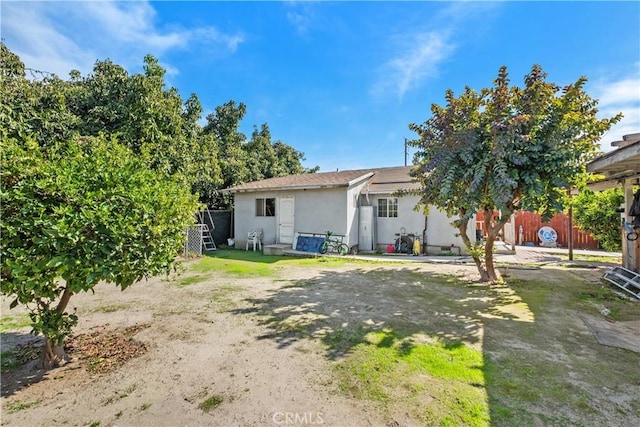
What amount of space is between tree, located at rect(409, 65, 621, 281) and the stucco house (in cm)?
556

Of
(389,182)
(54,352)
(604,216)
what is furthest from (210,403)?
(604,216)

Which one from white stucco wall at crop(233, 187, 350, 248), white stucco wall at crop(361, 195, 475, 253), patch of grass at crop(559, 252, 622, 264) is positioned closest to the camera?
patch of grass at crop(559, 252, 622, 264)

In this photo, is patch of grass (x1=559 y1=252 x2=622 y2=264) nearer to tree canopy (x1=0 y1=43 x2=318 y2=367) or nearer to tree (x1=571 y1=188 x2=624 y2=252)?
tree (x1=571 y1=188 x2=624 y2=252)

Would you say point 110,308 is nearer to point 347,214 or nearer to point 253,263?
point 253,263

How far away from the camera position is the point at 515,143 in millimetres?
5766

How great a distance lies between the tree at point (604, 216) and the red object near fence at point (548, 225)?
114 inches

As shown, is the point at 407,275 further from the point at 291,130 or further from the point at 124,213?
the point at 291,130

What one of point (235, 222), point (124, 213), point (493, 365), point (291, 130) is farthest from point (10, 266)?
point (291, 130)

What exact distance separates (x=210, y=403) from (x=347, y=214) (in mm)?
9827

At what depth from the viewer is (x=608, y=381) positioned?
9.66 feet

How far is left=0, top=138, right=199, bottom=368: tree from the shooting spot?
260 cm

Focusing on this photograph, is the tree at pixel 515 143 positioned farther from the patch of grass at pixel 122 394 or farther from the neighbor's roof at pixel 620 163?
the patch of grass at pixel 122 394

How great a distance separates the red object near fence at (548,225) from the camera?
14.3 m

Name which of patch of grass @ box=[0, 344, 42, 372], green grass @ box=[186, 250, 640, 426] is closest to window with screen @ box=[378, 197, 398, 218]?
green grass @ box=[186, 250, 640, 426]
